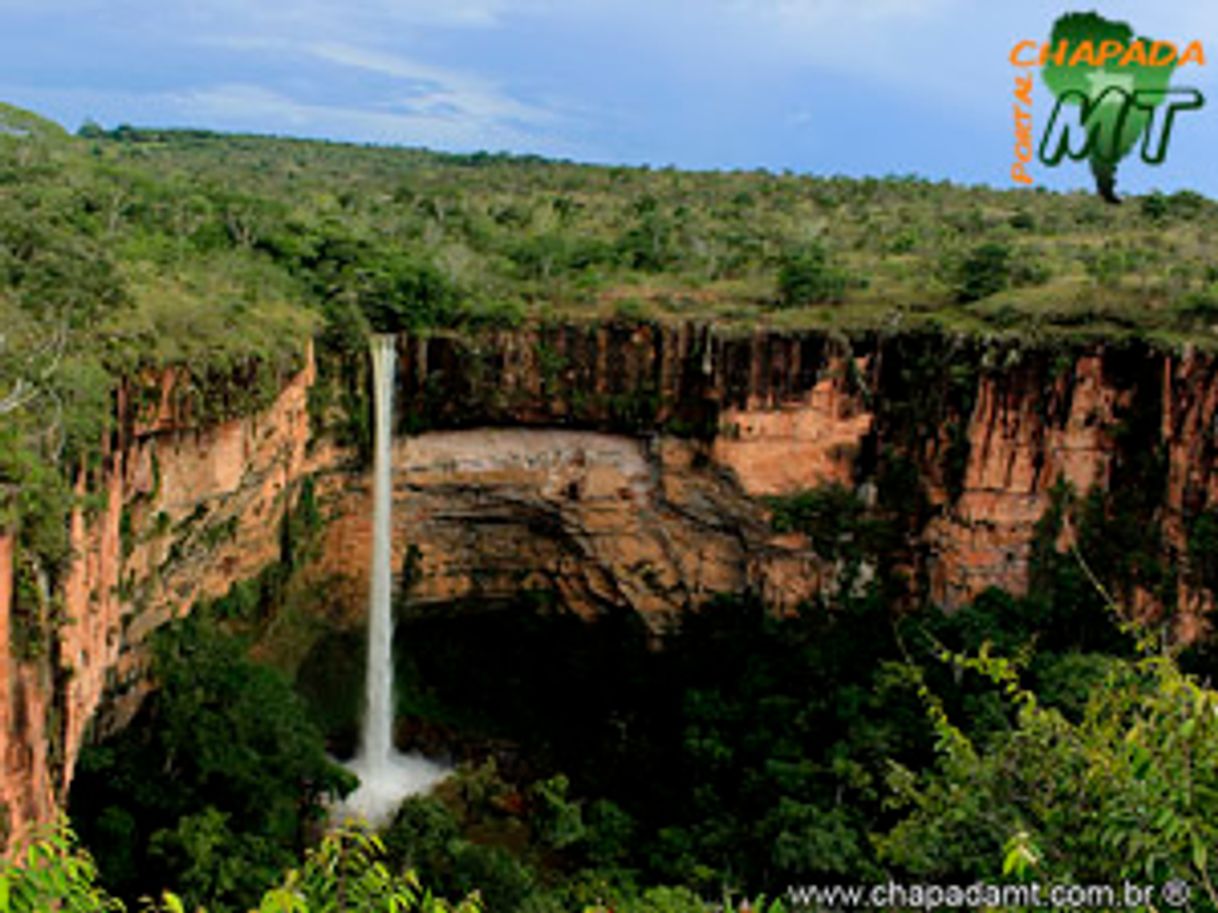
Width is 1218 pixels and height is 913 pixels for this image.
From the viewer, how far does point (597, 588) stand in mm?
21188

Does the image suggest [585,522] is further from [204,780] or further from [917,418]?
[204,780]

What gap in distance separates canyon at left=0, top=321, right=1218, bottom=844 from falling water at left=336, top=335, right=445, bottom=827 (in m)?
0.45

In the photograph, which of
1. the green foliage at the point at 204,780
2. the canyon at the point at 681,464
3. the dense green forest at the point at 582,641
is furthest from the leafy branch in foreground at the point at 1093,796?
the canyon at the point at 681,464

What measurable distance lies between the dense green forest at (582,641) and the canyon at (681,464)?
0.51 metres

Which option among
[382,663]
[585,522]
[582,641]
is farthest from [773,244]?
[382,663]

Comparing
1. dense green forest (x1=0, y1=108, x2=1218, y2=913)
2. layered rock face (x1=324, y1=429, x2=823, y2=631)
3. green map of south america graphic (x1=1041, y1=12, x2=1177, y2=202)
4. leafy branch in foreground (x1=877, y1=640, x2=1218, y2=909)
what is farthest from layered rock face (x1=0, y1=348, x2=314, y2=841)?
green map of south america graphic (x1=1041, y1=12, x2=1177, y2=202)

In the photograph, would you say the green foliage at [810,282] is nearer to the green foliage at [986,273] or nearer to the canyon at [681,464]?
the canyon at [681,464]

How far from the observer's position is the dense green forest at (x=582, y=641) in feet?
30.6

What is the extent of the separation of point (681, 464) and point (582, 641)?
4849 mm

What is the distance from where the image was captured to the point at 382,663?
19.4 meters

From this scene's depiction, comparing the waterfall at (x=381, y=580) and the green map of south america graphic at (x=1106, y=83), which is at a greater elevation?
the green map of south america graphic at (x=1106, y=83)

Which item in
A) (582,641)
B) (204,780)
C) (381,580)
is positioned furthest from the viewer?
(582,641)

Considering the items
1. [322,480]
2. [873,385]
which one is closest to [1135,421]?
[873,385]

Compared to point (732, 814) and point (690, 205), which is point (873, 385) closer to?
point (732, 814)
